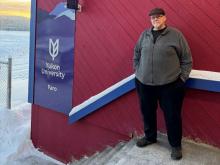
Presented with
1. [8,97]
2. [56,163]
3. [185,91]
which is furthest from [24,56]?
[185,91]

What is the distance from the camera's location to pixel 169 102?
4.57m

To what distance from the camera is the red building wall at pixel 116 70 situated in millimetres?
4887

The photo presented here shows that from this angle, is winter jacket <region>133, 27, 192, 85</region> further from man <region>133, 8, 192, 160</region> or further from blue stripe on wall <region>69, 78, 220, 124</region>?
blue stripe on wall <region>69, 78, 220, 124</region>

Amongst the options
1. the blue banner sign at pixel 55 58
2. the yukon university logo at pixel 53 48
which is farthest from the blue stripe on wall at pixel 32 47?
the yukon university logo at pixel 53 48

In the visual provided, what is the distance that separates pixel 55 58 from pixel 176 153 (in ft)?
9.94

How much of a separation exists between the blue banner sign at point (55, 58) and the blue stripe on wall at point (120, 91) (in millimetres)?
373

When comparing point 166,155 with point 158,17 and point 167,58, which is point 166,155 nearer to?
point 167,58

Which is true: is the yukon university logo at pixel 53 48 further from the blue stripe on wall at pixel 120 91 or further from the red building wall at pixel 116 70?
the blue stripe on wall at pixel 120 91

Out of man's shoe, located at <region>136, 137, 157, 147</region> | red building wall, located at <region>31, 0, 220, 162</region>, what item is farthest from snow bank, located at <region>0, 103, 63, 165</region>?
man's shoe, located at <region>136, 137, 157, 147</region>

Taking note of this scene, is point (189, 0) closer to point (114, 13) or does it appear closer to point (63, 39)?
point (114, 13)

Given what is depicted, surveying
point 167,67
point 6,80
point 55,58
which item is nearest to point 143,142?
point 167,67

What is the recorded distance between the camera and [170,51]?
4.50m

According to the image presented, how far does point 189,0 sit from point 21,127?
14.5 feet

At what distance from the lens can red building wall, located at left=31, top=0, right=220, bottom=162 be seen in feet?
16.0
